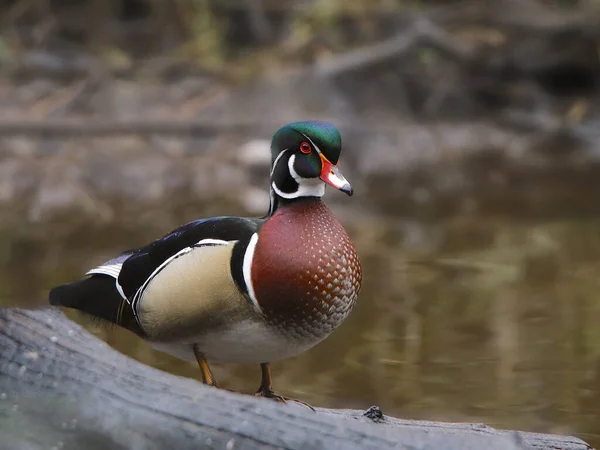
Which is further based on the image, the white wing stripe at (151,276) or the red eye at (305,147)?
the white wing stripe at (151,276)

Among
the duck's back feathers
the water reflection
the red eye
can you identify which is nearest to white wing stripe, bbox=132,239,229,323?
the duck's back feathers

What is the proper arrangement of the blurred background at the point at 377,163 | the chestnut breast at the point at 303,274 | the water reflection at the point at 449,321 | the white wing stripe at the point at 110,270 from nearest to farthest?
the chestnut breast at the point at 303,274 < the white wing stripe at the point at 110,270 < the water reflection at the point at 449,321 < the blurred background at the point at 377,163

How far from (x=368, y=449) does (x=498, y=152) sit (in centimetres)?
712

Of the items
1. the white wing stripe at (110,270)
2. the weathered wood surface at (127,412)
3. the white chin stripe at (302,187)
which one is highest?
the white chin stripe at (302,187)

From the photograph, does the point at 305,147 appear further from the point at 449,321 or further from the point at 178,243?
the point at 449,321

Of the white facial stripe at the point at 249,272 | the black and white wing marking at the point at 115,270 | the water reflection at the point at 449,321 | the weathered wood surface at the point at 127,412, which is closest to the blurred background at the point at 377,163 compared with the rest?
the water reflection at the point at 449,321

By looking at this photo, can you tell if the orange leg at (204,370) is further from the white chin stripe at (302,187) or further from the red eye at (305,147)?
the red eye at (305,147)

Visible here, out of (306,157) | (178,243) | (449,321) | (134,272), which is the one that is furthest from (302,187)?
(449,321)

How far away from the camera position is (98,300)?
229 cm

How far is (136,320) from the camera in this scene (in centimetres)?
223

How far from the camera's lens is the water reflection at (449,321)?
3.84m

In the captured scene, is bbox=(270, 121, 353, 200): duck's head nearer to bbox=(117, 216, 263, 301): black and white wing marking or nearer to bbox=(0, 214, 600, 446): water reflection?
bbox=(117, 216, 263, 301): black and white wing marking

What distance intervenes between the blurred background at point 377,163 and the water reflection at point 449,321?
15 mm

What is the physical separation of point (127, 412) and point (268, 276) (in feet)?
1.51
